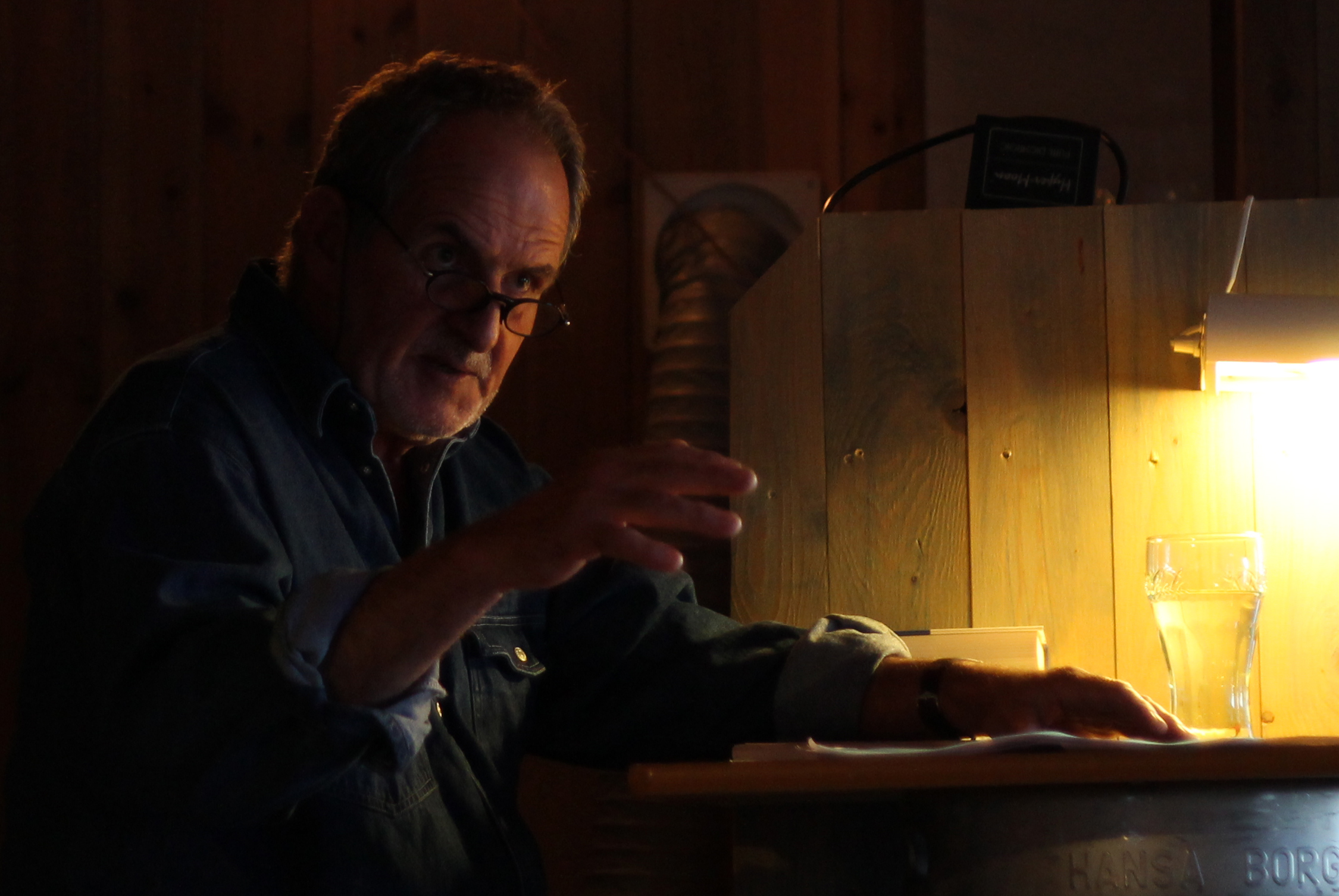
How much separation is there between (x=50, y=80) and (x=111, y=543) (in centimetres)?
140

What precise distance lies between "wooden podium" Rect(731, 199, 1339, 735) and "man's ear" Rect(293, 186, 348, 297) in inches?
19.8

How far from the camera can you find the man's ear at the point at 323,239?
4.53 feet

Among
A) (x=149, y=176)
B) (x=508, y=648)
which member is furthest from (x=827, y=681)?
(x=149, y=176)

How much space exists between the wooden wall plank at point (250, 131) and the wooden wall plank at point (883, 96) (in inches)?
33.0

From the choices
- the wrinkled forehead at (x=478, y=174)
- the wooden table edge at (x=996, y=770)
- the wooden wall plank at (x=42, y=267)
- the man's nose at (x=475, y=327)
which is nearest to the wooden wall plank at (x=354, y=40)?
the wooden wall plank at (x=42, y=267)

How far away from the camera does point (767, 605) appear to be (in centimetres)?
154

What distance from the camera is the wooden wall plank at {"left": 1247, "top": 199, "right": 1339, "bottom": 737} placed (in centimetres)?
144

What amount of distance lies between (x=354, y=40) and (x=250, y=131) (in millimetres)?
215

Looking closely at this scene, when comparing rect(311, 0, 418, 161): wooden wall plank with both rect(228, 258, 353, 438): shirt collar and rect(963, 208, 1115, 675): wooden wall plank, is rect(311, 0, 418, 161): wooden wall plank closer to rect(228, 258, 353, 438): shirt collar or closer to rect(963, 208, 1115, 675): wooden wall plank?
rect(228, 258, 353, 438): shirt collar

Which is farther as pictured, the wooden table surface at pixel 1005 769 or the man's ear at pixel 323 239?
the man's ear at pixel 323 239

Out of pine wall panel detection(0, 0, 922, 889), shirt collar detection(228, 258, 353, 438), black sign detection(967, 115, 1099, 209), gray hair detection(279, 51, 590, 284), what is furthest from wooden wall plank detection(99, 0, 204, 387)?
black sign detection(967, 115, 1099, 209)

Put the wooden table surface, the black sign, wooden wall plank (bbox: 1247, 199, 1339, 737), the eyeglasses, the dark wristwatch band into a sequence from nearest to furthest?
the wooden table surface, the dark wristwatch band, the eyeglasses, wooden wall plank (bbox: 1247, 199, 1339, 737), the black sign

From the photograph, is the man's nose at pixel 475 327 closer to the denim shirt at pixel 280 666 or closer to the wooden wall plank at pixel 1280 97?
the denim shirt at pixel 280 666

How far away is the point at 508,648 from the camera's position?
1.38m
